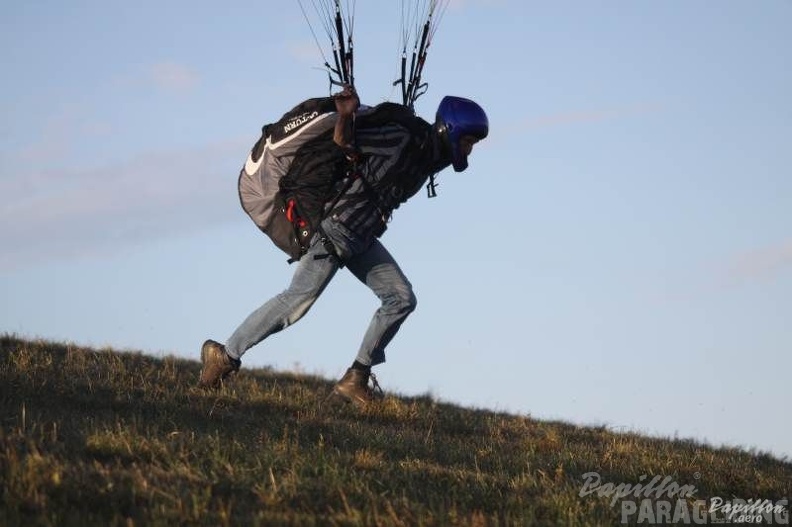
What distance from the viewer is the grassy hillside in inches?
217

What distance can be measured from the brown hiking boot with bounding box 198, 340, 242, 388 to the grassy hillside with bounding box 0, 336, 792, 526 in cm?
15

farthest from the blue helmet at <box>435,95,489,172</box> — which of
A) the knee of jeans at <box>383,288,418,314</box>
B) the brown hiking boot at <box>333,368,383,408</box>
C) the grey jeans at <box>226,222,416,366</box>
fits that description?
the brown hiking boot at <box>333,368,383,408</box>

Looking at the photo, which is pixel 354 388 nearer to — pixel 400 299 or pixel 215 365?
pixel 400 299

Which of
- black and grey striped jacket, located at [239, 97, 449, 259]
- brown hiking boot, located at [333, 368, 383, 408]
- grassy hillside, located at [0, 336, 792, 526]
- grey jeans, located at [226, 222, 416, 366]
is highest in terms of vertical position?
black and grey striped jacket, located at [239, 97, 449, 259]

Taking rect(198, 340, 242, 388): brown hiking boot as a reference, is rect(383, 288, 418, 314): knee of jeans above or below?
above

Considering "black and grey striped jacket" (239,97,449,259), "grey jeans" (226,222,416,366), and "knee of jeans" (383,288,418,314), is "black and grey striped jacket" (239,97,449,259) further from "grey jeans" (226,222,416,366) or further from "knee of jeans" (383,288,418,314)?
"knee of jeans" (383,288,418,314)

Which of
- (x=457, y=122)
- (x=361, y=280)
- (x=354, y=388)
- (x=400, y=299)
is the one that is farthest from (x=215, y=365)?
(x=457, y=122)

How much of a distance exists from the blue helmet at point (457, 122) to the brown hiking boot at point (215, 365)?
2.45 meters

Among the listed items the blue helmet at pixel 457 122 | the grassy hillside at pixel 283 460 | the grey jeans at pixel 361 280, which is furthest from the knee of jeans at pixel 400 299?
the blue helmet at pixel 457 122

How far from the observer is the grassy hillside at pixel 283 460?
18.1 ft

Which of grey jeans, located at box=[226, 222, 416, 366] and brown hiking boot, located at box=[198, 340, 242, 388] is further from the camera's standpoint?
brown hiking boot, located at box=[198, 340, 242, 388]

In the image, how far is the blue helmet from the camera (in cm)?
939

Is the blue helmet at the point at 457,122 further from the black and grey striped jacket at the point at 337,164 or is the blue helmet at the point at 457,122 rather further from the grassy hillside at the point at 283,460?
the grassy hillside at the point at 283,460

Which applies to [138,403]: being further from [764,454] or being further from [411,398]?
[764,454]
